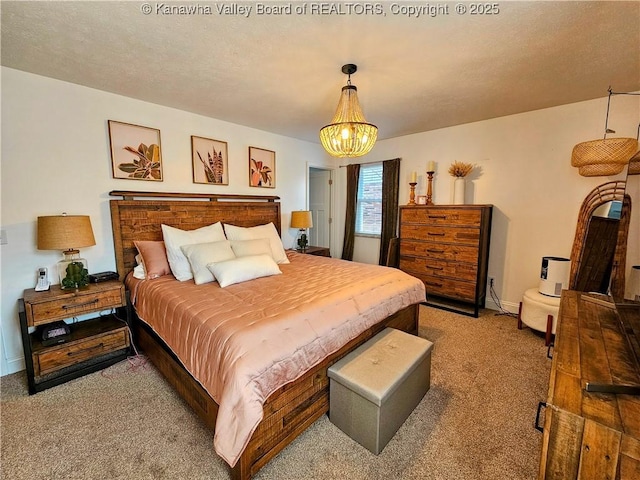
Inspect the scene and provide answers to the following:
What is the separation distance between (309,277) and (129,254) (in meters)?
1.85

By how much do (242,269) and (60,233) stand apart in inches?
55.1

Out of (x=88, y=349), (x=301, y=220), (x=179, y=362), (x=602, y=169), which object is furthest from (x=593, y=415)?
(x=301, y=220)

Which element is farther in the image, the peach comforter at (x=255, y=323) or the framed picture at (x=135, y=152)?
the framed picture at (x=135, y=152)

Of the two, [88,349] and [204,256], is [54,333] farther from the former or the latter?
[204,256]

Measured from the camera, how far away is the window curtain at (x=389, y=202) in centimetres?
438

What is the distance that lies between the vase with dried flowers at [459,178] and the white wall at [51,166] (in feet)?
11.2

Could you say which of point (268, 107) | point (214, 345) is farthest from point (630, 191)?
point (268, 107)

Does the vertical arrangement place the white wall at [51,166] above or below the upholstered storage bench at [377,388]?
above

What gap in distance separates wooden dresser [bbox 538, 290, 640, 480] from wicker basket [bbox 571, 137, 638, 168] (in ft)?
6.19

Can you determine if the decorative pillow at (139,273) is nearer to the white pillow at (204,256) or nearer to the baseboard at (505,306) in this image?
the white pillow at (204,256)

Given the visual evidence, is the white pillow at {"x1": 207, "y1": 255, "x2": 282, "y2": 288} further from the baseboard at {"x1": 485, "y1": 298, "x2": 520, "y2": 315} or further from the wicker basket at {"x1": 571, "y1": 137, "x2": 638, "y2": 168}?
the wicker basket at {"x1": 571, "y1": 137, "x2": 638, "y2": 168}

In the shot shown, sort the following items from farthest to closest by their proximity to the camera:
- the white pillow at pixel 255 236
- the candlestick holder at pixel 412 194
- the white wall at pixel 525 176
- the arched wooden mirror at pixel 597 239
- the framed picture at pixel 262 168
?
the candlestick holder at pixel 412 194 → the framed picture at pixel 262 168 → the white pillow at pixel 255 236 → the white wall at pixel 525 176 → the arched wooden mirror at pixel 597 239

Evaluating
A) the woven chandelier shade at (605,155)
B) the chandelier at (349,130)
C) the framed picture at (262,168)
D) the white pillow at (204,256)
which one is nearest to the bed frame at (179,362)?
the framed picture at (262,168)

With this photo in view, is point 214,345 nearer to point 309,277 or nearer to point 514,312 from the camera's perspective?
point 309,277
